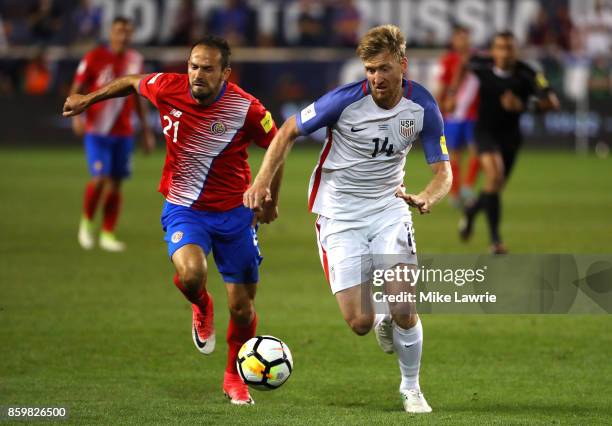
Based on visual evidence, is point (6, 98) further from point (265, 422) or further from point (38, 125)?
point (265, 422)

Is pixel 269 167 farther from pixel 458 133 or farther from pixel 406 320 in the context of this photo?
pixel 458 133

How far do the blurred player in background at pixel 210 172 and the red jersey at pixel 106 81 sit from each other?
5995 mm

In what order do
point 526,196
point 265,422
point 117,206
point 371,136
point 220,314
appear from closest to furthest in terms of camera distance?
point 265,422
point 371,136
point 220,314
point 117,206
point 526,196

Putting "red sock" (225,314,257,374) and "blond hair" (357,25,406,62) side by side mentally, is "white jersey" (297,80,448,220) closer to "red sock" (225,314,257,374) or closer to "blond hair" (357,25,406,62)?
"blond hair" (357,25,406,62)

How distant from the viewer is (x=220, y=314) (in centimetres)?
977

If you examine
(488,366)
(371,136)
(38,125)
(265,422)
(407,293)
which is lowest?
(38,125)

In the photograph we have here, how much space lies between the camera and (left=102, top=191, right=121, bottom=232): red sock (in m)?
13.5

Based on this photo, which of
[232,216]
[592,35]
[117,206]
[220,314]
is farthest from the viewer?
[592,35]

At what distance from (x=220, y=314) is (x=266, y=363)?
11.0ft

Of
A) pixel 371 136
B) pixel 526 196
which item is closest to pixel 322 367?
pixel 371 136

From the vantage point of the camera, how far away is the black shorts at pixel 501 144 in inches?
517

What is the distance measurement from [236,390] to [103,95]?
1975 millimetres

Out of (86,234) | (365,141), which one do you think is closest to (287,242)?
(86,234)

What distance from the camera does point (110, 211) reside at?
1348 cm
